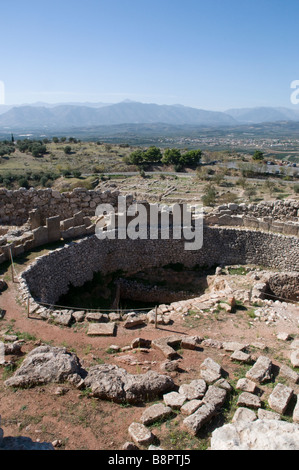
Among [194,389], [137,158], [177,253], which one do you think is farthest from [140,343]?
[137,158]

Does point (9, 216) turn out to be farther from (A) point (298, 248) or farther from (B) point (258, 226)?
(A) point (298, 248)

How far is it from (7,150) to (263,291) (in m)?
66.0

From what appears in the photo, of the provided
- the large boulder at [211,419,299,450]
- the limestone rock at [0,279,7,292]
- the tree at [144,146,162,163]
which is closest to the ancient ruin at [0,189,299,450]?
the large boulder at [211,419,299,450]

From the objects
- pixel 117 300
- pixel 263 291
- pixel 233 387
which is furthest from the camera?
pixel 117 300

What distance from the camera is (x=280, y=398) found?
22.1ft

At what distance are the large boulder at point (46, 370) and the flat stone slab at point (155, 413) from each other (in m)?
1.63

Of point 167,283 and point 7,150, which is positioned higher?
point 7,150

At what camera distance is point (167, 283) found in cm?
1677

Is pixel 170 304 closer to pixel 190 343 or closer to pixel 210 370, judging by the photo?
pixel 190 343

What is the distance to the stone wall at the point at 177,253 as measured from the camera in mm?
15156

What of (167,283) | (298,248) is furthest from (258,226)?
(167,283)

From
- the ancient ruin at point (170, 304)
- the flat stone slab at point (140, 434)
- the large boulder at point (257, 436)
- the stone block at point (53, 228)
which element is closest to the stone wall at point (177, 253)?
the ancient ruin at point (170, 304)

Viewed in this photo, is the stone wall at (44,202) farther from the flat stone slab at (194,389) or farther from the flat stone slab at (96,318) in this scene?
the flat stone slab at (194,389)
